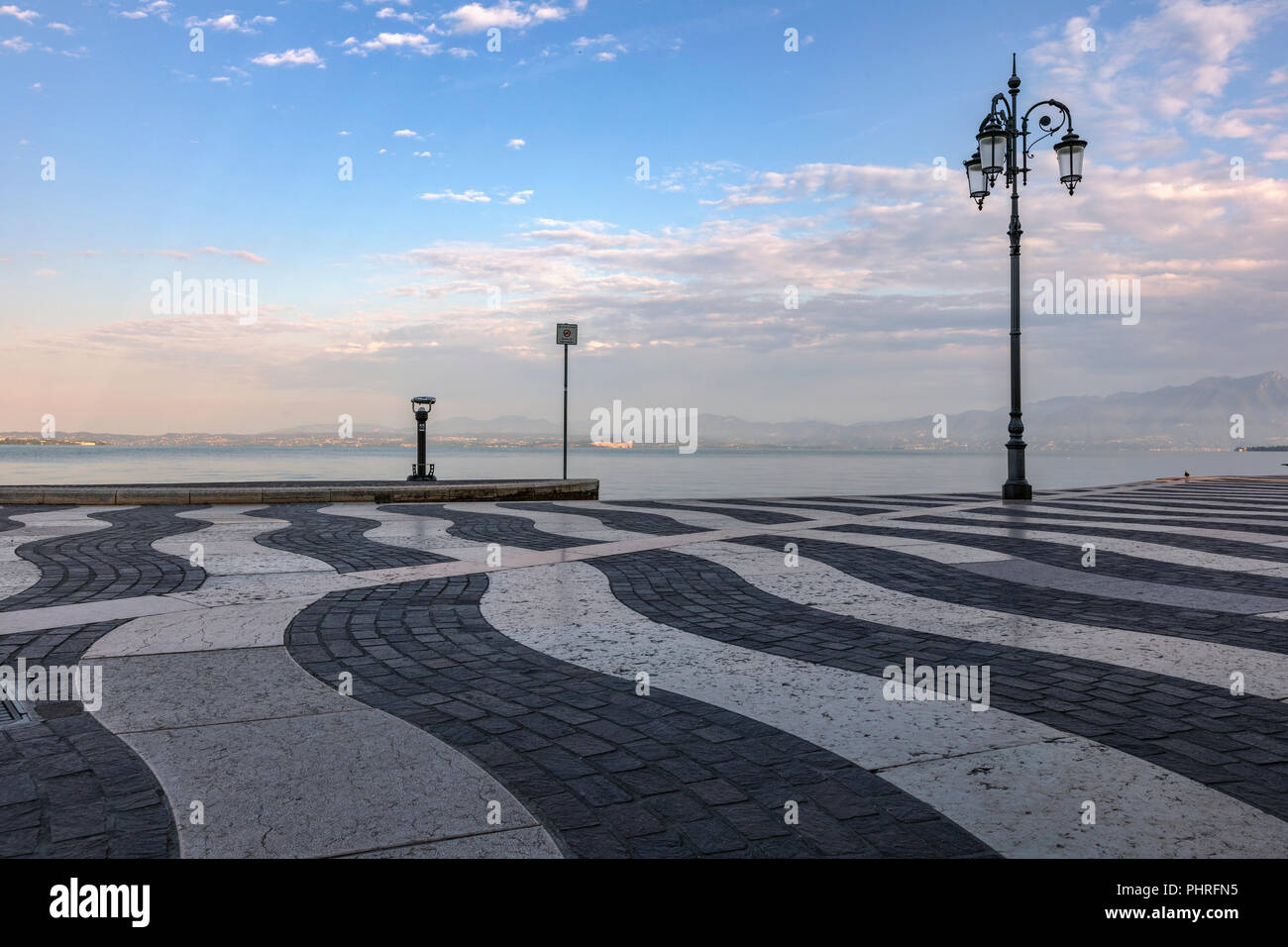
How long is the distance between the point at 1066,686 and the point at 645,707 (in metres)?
1.98

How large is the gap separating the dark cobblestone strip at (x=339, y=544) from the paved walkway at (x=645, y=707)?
9 centimetres

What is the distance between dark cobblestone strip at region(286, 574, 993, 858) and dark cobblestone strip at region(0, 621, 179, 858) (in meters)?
0.97

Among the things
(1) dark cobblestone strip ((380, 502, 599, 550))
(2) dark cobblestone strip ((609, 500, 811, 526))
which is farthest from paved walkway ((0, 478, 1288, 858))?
(2) dark cobblestone strip ((609, 500, 811, 526))

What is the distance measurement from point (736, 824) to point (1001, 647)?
2.74 m

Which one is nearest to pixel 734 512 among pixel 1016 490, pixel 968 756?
pixel 1016 490

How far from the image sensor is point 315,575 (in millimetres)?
6934

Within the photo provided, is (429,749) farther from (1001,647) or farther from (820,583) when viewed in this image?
(820,583)

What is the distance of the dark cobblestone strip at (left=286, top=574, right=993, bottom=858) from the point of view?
2469mm

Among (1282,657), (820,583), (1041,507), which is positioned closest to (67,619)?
(820,583)

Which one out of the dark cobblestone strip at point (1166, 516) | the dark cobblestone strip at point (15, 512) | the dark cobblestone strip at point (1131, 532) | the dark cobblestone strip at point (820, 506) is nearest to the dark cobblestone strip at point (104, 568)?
the dark cobblestone strip at point (15, 512)

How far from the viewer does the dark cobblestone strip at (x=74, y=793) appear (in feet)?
7.87

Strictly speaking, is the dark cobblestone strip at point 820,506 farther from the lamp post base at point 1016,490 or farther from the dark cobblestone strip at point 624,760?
the dark cobblestone strip at point 624,760
